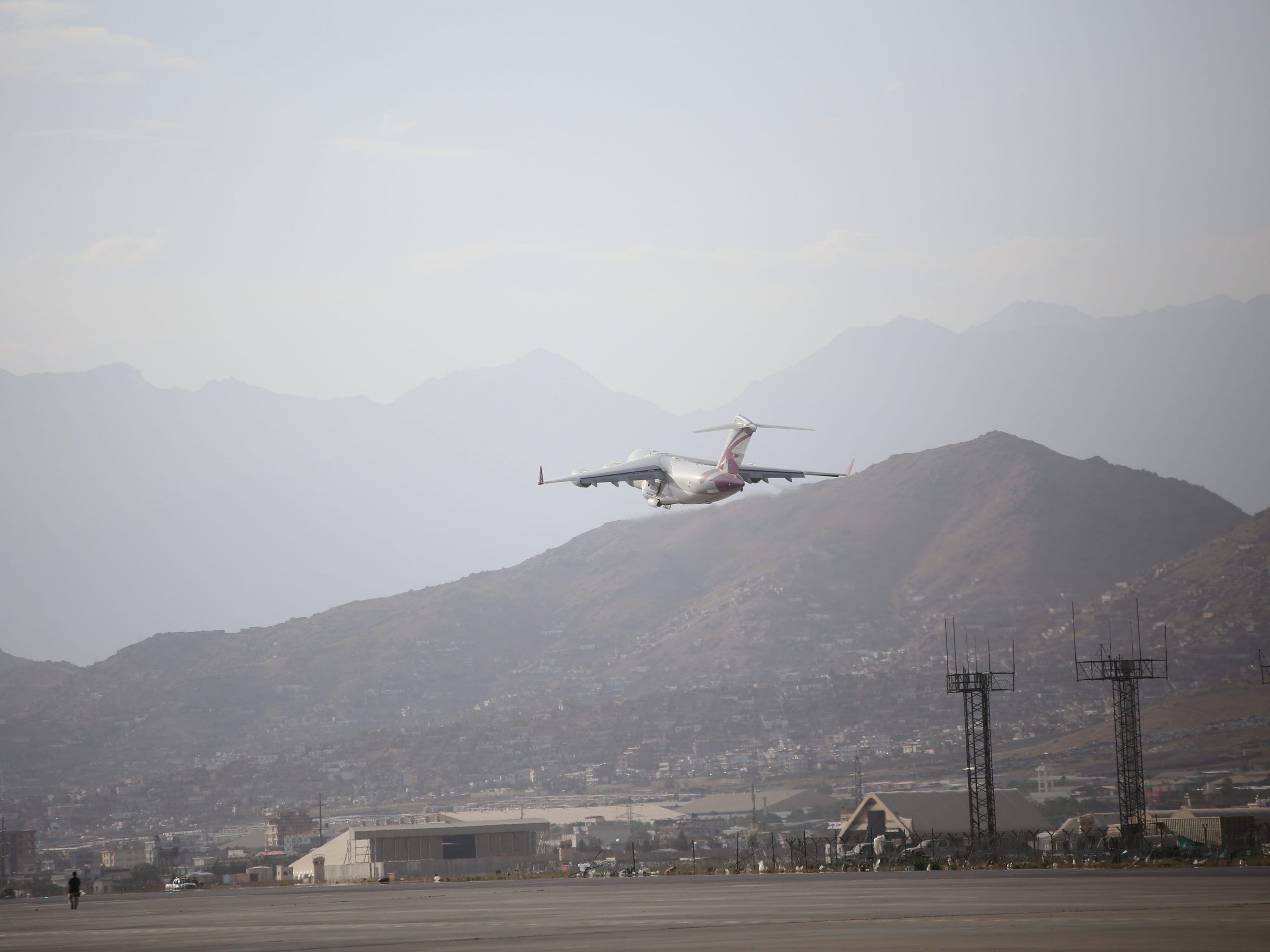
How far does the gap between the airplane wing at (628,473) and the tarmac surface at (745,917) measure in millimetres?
27914

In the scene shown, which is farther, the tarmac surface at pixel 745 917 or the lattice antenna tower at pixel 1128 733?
the lattice antenna tower at pixel 1128 733

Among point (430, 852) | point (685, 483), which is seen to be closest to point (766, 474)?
point (685, 483)

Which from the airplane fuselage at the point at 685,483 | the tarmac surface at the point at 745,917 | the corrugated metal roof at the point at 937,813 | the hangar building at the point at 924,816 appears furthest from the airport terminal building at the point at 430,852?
the tarmac surface at the point at 745,917

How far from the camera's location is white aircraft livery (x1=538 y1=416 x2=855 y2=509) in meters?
73.4

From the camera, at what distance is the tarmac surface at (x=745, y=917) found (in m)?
26.6

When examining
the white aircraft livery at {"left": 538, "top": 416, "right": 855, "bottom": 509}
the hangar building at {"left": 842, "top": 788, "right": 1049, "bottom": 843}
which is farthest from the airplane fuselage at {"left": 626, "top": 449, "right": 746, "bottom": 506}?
the hangar building at {"left": 842, "top": 788, "right": 1049, "bottom": 843}

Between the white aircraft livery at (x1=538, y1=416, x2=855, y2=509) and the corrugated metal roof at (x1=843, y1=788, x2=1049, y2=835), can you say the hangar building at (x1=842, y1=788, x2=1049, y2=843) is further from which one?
the white aircraft livery at (x1=538, y1=416, x2=855, y2=509)

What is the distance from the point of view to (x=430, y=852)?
108562 mm

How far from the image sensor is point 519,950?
27.0m

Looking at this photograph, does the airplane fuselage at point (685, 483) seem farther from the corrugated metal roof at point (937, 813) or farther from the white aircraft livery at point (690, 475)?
the corrugated metal roof at point (937, 813)

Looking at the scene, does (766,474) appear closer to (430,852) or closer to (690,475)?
(690,475)

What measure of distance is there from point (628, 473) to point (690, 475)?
4752 mm

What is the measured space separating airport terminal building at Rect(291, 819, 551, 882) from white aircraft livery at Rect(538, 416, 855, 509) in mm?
32435

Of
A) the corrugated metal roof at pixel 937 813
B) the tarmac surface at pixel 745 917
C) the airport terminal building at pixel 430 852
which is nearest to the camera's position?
the tarmac surface at pixel 745 917
